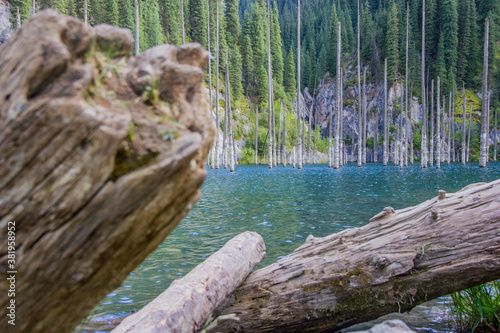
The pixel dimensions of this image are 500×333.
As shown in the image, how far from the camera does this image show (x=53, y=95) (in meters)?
1.35

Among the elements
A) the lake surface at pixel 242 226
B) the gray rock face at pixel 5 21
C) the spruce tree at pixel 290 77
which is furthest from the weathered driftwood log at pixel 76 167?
the spruce tree at pixel 290 77

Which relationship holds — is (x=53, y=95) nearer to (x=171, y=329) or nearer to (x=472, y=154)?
(x=171, y=329)

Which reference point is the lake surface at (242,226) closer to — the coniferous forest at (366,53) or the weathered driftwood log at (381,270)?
the weathered driftwood log at (381,270)

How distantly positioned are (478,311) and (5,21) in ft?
200

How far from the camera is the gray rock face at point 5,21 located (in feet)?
148

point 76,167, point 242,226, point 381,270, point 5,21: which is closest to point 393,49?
point 5,21

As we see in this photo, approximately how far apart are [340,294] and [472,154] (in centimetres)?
7095

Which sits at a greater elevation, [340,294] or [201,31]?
[201,31]

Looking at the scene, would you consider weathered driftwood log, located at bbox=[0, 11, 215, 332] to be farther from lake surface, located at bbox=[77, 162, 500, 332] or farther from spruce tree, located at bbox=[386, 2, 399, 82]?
spruce tree, located at bbox=[386, 2, 399, 82]

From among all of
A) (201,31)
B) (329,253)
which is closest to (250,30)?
(201,31)

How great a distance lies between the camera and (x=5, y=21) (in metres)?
46.0

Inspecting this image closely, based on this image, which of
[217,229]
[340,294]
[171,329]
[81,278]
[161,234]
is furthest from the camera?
[217,229]

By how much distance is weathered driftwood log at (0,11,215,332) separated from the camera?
133cm

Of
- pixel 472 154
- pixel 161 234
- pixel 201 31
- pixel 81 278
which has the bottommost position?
pixel 472 154
